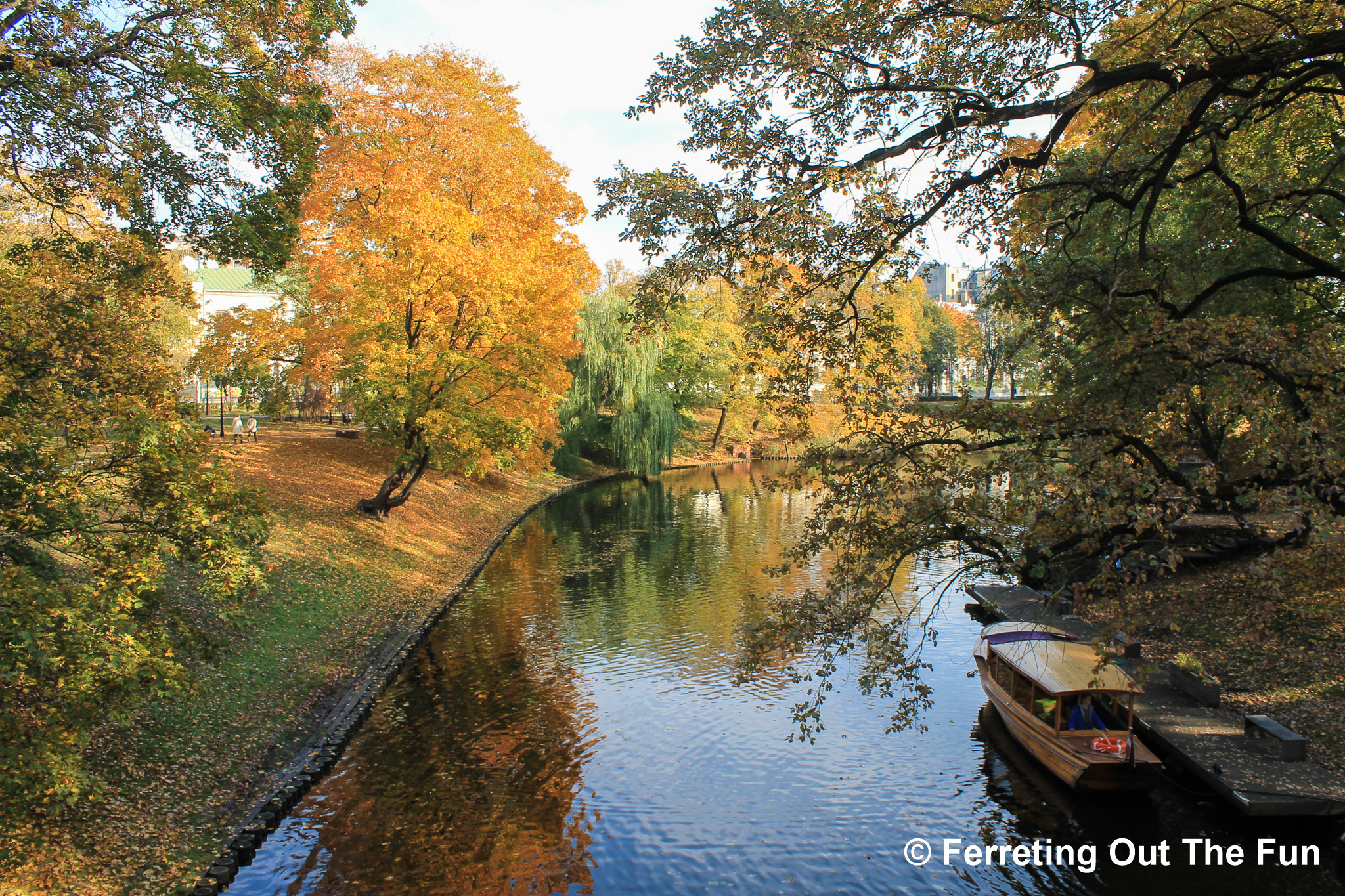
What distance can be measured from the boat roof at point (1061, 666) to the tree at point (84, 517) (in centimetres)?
1108

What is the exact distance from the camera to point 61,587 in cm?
728

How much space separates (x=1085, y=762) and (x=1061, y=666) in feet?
6.10

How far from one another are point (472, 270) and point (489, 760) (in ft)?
48.2

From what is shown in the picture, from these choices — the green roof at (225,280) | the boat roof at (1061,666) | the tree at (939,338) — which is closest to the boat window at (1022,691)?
the boat roof at (1061,666)

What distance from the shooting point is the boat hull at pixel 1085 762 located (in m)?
11.6

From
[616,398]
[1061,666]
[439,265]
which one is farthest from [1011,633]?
[616,398]

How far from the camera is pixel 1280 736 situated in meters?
11.8

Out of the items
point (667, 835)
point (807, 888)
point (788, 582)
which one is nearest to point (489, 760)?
point (667, 835)

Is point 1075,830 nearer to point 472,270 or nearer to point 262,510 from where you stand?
point 262,510

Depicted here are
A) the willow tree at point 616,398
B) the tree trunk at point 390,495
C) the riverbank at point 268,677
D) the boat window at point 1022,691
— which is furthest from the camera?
the willow tree at point 616,398

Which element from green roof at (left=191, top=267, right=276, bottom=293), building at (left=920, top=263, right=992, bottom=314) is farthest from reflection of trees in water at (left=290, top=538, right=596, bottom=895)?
building at (left=920, top=263, right=992, bottom=314)

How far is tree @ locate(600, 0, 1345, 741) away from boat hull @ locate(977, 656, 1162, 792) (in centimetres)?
455

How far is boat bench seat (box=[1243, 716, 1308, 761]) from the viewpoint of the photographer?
1165 cm

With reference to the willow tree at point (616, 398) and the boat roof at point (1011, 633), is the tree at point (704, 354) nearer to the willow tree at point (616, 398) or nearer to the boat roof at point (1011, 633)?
the willow tree at point (616, 398)
